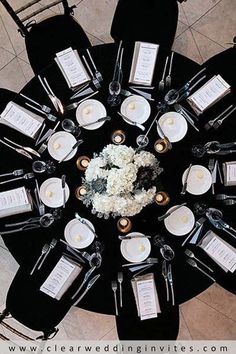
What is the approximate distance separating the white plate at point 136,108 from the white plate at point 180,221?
592mm

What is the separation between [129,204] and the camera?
2346 mm

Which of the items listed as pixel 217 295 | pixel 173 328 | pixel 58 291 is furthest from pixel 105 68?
pixel 217 295

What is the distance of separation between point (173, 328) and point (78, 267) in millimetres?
846

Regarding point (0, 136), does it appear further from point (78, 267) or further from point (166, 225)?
point (166, 225)

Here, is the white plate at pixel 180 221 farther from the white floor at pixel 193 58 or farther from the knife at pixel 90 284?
the white floor at pixel 193 58

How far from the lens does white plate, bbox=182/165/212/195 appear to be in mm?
2699

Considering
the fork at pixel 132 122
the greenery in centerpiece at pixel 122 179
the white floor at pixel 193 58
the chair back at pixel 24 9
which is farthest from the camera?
the white floor at pixel 193 58

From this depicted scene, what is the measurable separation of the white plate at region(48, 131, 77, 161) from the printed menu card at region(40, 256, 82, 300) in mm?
622

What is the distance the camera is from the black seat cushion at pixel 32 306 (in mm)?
3010

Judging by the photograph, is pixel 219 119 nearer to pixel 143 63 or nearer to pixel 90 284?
pixel 143 63

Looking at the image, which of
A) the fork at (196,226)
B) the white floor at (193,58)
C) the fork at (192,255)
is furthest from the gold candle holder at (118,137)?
the white floor at (193,58)

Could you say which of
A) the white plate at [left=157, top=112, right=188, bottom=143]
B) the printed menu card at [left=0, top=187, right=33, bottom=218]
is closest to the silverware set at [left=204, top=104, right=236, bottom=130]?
the white plate at [left=157, top=112, right=188, bottom=143]

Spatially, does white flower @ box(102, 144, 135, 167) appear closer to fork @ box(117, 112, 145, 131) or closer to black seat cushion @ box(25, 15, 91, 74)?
fork @ box(117, 112, 145, 131)

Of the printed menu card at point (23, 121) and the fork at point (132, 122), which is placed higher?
the printed menu card at point (23, 121)
